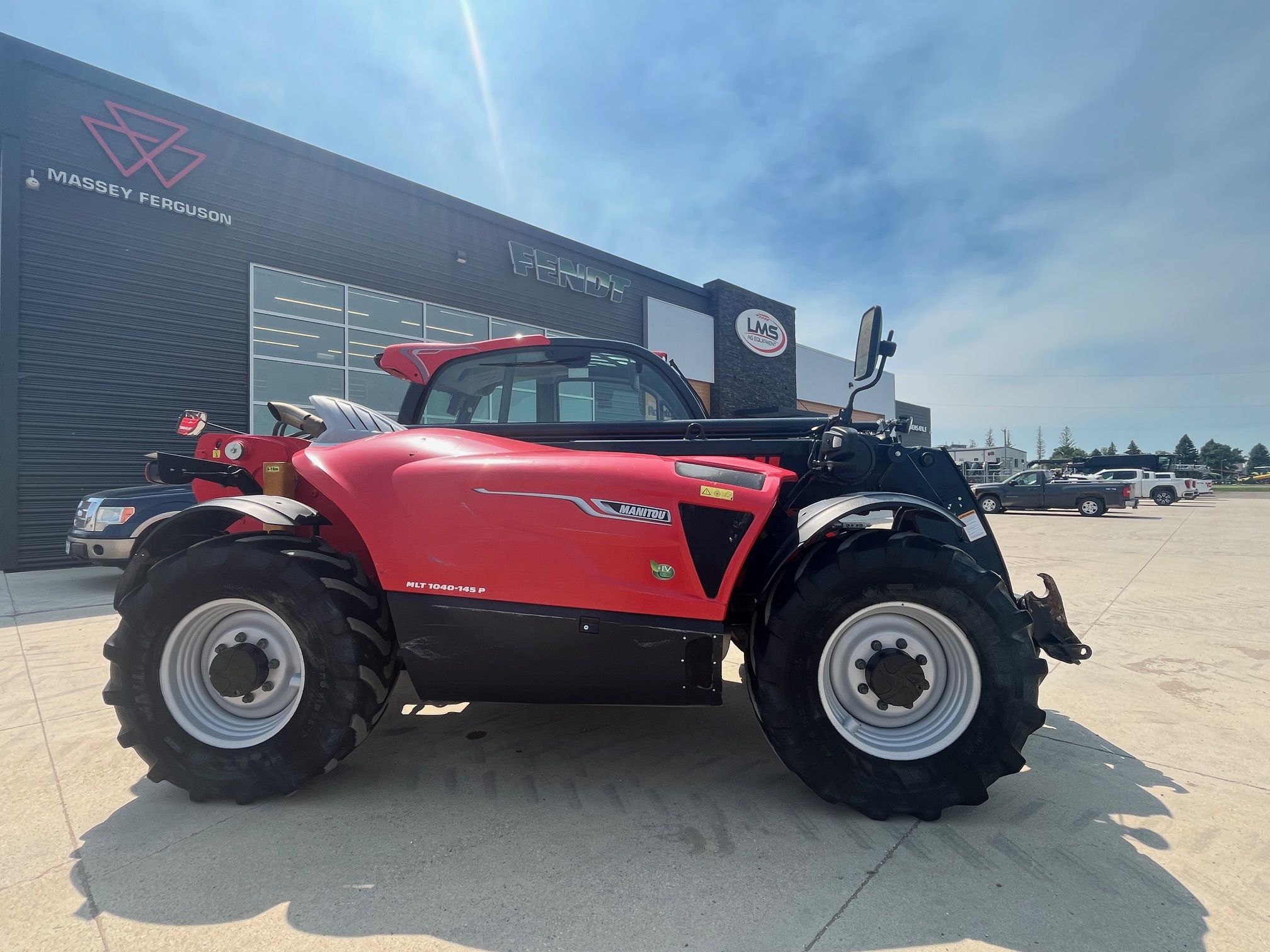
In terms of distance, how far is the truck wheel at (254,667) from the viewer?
2469mm

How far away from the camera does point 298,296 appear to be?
11.5 metres

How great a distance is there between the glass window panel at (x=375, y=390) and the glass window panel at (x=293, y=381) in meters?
0.23

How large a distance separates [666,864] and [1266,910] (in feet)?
5.87

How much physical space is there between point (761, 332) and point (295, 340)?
14495 millimetres

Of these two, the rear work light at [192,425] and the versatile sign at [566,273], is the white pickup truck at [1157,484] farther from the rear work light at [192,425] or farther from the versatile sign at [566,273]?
the rear work light at [192,425]

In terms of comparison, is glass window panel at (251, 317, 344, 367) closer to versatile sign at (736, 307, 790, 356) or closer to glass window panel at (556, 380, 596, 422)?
glass window panel at (556, 380, 596, 422)

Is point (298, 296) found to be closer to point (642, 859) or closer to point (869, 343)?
point (869, 343)

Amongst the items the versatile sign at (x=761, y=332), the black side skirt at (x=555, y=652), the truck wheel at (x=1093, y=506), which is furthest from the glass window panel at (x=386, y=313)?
the truck wheel at (x=1093, y=506)

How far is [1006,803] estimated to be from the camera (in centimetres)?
250

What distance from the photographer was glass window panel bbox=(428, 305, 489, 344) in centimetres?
1341

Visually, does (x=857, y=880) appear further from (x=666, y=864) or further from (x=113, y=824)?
(x=113, y=824)

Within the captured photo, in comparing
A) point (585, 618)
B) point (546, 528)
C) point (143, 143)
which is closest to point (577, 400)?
point (546, 528)

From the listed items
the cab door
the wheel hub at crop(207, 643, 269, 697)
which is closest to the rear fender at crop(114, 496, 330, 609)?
the wheel hub at crop(207, 643, 269, 697)

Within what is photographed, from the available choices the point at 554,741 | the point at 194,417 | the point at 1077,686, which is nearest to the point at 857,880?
the point at 554,741
